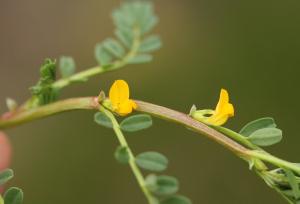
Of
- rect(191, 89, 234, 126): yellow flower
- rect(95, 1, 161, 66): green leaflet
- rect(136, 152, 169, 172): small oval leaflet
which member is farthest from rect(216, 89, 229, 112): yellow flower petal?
rect(95, 1, 161, 66): green leaflet

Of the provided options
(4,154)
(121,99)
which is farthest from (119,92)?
(4,154)

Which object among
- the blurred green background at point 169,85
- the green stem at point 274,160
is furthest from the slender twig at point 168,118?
the blurred green background at point 169,85

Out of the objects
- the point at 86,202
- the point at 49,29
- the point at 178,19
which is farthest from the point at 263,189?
the point at 49,29

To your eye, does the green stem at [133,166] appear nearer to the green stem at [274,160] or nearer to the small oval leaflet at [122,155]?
the small oval leaflet at [122,155]

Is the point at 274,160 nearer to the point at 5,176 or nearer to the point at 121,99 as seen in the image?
the point at 121,99

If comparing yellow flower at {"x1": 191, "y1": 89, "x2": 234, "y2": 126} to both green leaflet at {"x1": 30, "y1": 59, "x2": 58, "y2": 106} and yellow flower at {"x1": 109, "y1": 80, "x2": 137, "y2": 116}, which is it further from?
green leaflet at {"x1": 30, "y1": 59, "x2": 58, "y2": 106}

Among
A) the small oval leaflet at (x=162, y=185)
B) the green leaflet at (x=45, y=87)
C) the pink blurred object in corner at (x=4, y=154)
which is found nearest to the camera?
the small oval leaflet at (x=162, y=185)

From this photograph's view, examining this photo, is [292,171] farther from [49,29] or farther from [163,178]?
[49,29]
